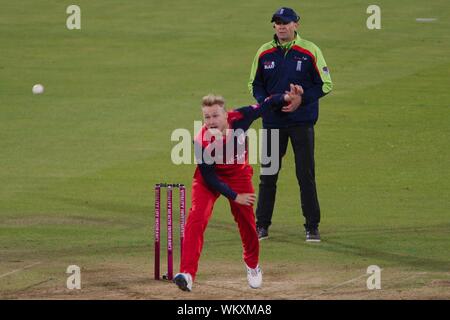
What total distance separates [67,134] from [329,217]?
7.23 m

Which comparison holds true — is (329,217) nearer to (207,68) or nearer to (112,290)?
(112,290)

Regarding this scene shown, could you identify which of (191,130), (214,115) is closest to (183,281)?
(214,115)

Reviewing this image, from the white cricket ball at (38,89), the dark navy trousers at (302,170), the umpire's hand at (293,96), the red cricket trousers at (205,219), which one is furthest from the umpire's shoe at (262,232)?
the white cricket ball at (38,89)

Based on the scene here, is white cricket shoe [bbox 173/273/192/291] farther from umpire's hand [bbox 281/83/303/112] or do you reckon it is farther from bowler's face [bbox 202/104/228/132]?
umpire's hand [bbox 281/83/303/112]

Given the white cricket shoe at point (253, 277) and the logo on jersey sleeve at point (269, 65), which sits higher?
the logo on jersey sleeve at point (269, 65)

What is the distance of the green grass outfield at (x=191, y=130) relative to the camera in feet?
42.0

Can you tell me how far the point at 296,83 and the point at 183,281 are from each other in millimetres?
3751

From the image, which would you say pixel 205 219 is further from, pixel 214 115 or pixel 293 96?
pixel 293 96

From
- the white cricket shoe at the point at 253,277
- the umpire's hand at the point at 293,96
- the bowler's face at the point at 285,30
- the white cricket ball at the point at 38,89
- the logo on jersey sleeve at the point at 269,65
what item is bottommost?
the white cricket shoe at the point at 253,277

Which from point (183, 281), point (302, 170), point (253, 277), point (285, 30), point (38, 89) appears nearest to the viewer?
point (183, 281)

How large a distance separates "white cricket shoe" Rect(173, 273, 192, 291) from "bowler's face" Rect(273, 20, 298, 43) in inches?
152

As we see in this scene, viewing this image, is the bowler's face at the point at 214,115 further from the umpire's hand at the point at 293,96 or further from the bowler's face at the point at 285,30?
the bowler's face at the point at 285,30

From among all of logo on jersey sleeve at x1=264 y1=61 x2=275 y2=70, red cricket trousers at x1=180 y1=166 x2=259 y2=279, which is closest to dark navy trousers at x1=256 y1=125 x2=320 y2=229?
logo on jersey sleeve at x1=264 y1=61 x2=275 y2=70

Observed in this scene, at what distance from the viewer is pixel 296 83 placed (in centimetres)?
1396
